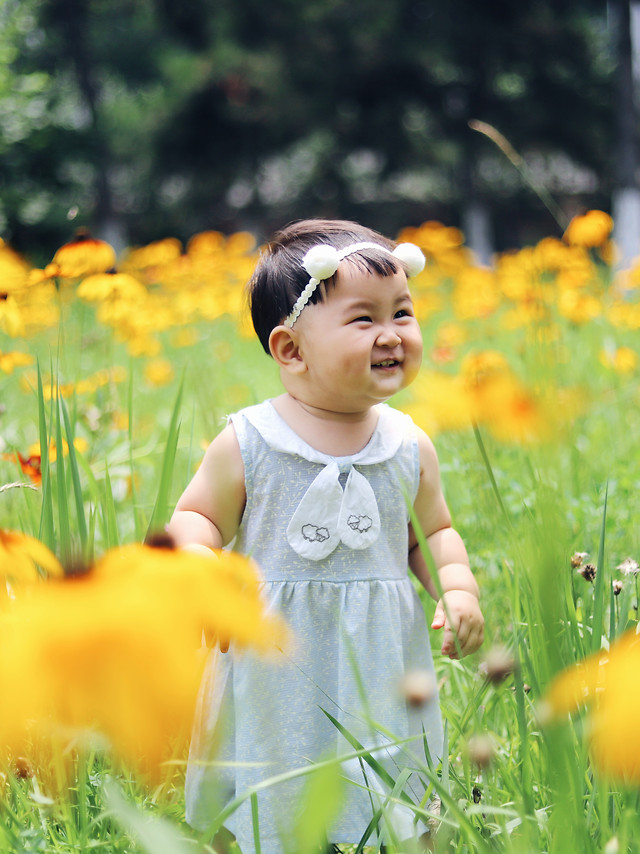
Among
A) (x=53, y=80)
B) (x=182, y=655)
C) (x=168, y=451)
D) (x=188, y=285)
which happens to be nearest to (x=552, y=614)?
(x=182, y=655)

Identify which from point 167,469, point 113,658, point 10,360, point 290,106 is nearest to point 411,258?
point 167,469

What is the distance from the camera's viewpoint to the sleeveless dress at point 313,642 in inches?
42.5

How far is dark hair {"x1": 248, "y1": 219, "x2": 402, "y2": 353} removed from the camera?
1088 mm

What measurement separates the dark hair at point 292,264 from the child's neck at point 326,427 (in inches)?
4.1

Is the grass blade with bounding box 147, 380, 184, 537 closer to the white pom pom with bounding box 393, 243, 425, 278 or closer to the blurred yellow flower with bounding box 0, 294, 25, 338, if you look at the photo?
the white pom pom with bounding box 393, 243, 425, 278

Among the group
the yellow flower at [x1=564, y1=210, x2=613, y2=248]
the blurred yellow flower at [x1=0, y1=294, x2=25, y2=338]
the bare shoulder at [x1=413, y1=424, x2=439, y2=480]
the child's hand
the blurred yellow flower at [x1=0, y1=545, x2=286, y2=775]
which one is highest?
the yellow flower at [x1=564, y1=210, x2=613, y2=248]

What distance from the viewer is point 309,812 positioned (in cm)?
39

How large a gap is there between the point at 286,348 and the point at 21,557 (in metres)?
0.67

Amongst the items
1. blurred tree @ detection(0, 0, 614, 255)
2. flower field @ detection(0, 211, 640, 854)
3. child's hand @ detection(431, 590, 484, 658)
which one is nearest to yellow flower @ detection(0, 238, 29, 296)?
flower field @ detection(0, 211, 640, 854)

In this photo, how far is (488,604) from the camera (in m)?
1.51

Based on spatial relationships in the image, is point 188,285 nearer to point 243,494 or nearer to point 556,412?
point 243,494

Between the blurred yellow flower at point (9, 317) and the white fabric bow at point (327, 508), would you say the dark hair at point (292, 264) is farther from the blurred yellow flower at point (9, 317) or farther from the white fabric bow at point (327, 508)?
the blurred yellow flower at point (9, 317)

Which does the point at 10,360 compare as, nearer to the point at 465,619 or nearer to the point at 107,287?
the point at 107,287

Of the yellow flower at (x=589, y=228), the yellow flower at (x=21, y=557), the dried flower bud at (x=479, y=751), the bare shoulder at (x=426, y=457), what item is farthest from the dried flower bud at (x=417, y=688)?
the yellow flower at (x=589, y=228)
